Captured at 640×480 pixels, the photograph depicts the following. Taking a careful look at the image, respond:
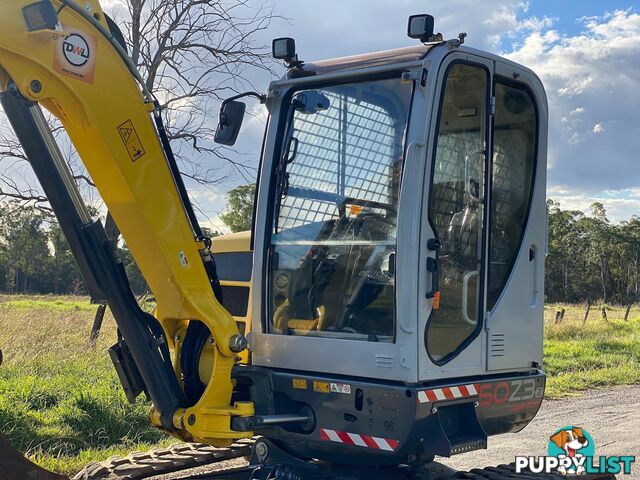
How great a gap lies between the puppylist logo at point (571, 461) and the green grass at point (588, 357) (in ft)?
12.6

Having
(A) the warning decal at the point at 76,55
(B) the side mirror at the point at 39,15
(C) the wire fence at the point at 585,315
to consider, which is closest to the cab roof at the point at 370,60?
(A) the warning decal at the point at 76,55

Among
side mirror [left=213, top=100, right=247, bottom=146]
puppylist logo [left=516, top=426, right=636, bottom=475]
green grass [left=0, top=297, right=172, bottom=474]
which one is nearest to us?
side mirror [left=213, top=100, right=247, bottom=146]

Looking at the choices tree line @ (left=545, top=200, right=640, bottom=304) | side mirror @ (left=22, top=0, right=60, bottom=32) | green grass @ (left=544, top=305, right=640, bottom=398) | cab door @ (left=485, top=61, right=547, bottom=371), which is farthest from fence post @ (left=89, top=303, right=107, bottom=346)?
tree line @ (left=545, top=200, right=640, bottom=304)

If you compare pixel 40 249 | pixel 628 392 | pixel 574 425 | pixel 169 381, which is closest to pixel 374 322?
pixel 169 381

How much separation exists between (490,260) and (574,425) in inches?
178

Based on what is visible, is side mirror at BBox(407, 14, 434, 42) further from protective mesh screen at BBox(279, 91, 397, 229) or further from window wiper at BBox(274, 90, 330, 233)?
window wiper at BBox(274, 90, 330, 233)

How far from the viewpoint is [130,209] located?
4250 millimetres

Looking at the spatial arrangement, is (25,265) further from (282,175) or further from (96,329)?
(282,175)

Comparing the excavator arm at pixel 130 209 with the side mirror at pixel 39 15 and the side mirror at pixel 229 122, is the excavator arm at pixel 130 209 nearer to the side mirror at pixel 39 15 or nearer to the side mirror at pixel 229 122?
the side mirror at pixel 39 15

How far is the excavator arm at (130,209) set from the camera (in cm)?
387

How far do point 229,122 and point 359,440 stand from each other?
6.74 feet

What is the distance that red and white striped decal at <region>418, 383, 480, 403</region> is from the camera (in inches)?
159

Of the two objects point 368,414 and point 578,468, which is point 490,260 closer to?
point 368,414

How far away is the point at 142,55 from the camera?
11109 millimetres
